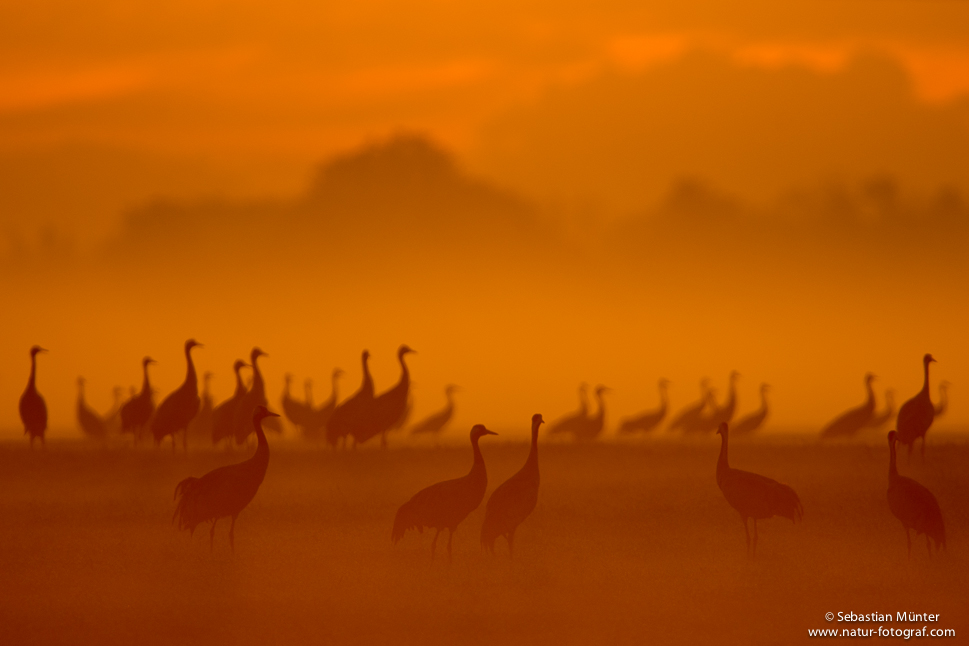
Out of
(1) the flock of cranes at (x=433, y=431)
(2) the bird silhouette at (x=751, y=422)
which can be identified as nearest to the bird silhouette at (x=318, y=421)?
(1) the flock of cranes at (x=433, y=431)

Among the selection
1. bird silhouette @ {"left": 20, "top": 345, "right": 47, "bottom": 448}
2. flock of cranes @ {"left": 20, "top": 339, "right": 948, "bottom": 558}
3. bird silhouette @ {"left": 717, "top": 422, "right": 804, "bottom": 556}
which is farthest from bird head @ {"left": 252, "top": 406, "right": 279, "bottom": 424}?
bird silhouette @ {"left": 20, "top": 345, "right": 47, "bottom": 448}

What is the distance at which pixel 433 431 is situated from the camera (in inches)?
983

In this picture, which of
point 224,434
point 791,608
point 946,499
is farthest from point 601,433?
point 791,608

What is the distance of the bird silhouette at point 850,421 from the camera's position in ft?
76.3

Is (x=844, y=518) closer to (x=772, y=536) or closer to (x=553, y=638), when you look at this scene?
(x=772, y=536)

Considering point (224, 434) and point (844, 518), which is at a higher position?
point (224, 434)

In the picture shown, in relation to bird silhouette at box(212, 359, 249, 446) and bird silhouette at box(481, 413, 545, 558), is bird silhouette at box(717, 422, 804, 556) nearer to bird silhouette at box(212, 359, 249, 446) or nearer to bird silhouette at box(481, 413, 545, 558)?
bird silhouette at box(481, 413, 545, 558)

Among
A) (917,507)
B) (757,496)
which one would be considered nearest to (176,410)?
(757,496)

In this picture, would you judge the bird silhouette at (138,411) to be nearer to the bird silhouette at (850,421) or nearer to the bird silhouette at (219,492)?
the bird silhouette at (219,492)

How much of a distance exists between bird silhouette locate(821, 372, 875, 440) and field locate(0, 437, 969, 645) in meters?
5.37

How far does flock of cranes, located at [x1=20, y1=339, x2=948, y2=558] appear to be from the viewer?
11.9 meters

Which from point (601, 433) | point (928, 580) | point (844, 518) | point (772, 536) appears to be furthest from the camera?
point (601, 433)

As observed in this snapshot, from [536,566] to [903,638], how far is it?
3595mm

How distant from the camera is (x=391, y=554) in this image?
1220 cm
